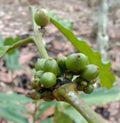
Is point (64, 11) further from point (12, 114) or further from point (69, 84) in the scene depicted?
point (69, 84)

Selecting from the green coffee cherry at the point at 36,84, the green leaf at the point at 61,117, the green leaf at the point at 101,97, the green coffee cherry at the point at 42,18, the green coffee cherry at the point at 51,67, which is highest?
the green coffee cherry at the point at 42,18

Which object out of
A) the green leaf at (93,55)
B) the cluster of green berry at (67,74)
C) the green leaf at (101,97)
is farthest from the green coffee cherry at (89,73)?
the green leaf at (101,97)

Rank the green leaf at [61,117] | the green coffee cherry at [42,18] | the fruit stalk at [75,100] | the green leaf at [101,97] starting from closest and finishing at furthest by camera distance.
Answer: the fruit stalk at [75,100], the green coffee cherry at [42,18], the green leaf at [61,117], the green leaf at [101,97]

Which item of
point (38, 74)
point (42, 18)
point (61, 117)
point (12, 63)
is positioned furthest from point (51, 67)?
point (12, 63)

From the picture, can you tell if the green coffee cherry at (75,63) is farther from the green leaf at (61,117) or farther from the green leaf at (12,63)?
the green leaf at (12,63)

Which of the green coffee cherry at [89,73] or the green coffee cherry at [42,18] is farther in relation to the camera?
the green coffee cherry at [42,18]

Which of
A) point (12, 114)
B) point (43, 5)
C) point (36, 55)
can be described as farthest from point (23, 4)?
point (12, 114)

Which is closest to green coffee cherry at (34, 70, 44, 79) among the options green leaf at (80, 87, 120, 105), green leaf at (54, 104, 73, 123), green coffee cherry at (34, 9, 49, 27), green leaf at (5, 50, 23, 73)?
green coffee cherry at (34, 9, 49, 27)
